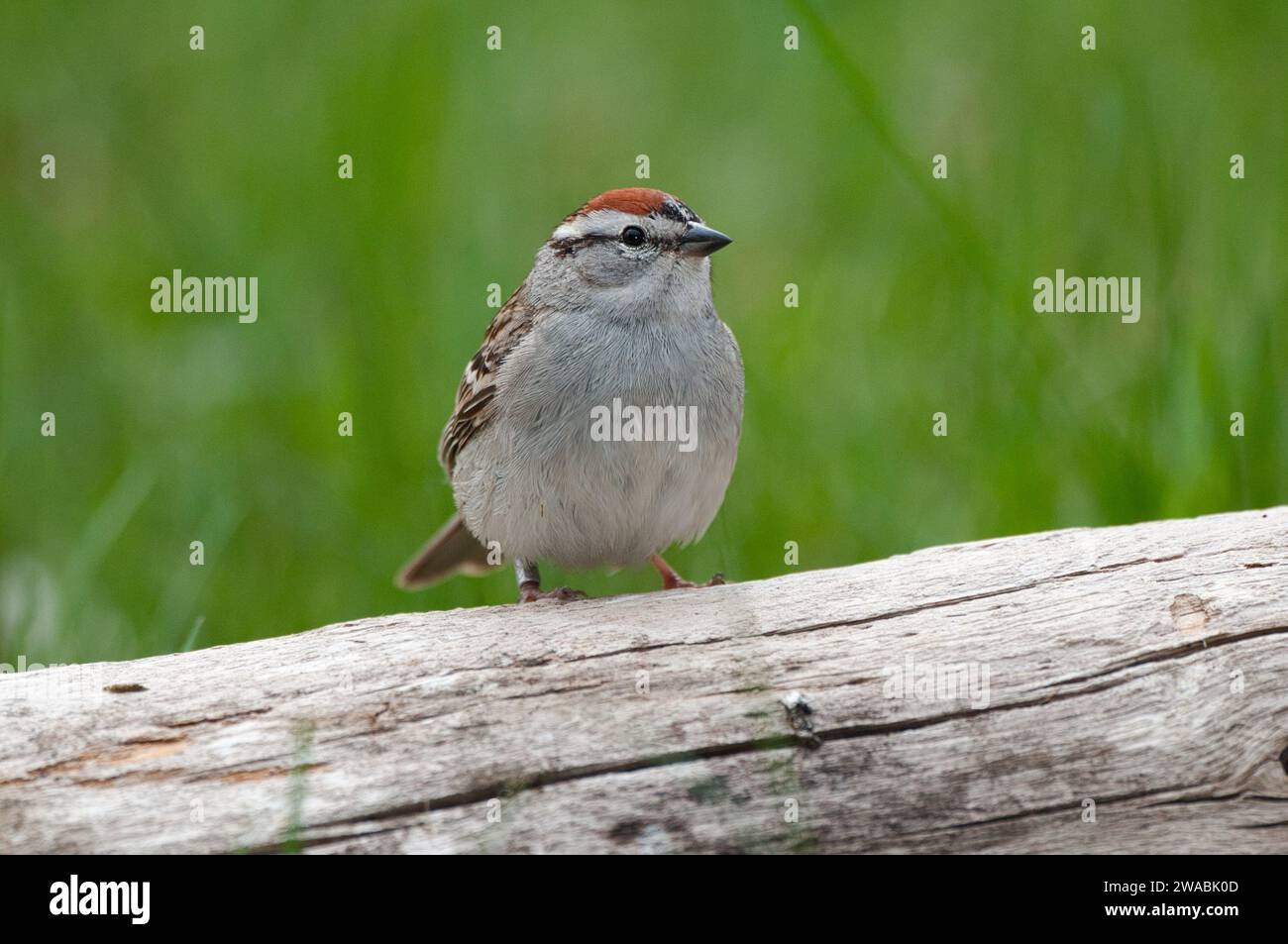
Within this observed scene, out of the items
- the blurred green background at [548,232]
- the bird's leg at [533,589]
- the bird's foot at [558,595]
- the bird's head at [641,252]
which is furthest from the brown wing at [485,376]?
the blurred green background at [548,232]

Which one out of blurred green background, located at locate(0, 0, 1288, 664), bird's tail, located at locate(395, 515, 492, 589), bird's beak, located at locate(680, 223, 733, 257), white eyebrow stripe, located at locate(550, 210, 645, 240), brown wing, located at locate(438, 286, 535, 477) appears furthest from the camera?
blurred green background, located at locate(0, 0, 1288, 664)

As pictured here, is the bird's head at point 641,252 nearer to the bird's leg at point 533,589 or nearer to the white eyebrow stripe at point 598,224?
the white eyebrow stripe at point 598,224

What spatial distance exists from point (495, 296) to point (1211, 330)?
9.93ft

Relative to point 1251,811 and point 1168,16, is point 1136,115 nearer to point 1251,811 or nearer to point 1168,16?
point 1168,16

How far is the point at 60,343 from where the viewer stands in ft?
22.4

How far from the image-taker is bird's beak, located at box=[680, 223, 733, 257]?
167 inches

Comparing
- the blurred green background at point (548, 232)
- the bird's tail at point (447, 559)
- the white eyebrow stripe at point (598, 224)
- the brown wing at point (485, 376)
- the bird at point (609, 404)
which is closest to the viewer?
the bird at point (609, 404)

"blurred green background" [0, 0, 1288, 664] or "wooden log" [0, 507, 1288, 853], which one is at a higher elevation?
"blurred green background" [0, 0, 1288, 664]

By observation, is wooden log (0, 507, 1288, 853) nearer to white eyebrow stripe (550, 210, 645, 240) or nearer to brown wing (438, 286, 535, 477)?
brown wing (438, 286, 535, 477)

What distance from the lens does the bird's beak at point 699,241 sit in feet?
13.9

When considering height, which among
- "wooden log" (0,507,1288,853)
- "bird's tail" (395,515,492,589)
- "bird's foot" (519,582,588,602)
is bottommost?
"wooden log" (0,507,1288,853)

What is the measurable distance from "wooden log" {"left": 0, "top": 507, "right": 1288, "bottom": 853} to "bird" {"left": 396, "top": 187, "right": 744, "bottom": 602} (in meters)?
0.72

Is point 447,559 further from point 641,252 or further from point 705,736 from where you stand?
point 705,736

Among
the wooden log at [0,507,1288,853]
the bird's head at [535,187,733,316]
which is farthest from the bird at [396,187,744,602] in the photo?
the wooden log at [0,507,1288,853]
